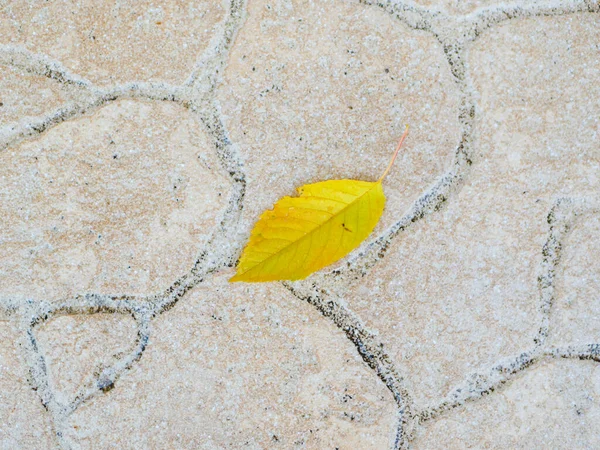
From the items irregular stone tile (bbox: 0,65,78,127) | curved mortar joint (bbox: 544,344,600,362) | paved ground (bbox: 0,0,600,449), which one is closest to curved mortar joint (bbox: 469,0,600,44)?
paved ground (bbox: 0,0,600,449)

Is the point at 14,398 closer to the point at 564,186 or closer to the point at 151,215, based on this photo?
the point at 151,215

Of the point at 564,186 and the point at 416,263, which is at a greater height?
the point at 564,186

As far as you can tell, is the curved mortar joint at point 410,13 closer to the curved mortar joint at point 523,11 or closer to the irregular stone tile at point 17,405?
the curved mortar joint at point 523,11

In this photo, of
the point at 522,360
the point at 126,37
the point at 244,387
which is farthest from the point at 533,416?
the point at 126,37

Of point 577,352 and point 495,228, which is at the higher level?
point 495,228

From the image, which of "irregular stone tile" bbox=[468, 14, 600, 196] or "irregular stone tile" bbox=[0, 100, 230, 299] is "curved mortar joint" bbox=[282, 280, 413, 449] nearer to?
"irregular stone tile" bbox=[0, 100, 230, 299]

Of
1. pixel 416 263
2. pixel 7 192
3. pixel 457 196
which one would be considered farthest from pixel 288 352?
→ pixel 7 192

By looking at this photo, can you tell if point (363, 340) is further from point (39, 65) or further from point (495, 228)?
point (39, 65)
